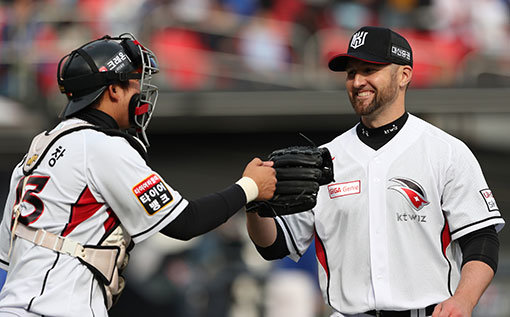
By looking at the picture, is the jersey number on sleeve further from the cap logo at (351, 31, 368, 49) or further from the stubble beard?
the cap logo at (351, 31, 368, 49)

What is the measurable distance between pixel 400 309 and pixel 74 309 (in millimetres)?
1411

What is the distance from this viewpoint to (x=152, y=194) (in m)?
3.24

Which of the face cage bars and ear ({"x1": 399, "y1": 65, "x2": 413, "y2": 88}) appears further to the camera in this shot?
ear ({"x1": 399, "y1": 65, "x2": 413, "y2": 88})

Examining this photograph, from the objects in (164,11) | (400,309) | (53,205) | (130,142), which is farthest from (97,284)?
(164,11)

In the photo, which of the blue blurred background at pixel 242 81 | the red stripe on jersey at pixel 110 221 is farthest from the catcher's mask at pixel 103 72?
the blue blurred background at pixel 242 81

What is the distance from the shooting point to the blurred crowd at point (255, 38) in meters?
10.1

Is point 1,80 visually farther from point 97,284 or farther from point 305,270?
point 97,284

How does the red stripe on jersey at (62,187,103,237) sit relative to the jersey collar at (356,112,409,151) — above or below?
below

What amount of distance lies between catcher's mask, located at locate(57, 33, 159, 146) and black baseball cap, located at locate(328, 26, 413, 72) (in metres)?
0.98

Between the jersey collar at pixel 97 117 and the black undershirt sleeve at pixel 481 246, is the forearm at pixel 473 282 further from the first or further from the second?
the jersey collar at pixel 97 117

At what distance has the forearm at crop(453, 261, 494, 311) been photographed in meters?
Result: 3.35

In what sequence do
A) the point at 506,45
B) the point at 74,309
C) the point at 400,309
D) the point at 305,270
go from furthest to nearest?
the point at 506,45, the point at 305,270, the point at 400,309, the point at 74,309

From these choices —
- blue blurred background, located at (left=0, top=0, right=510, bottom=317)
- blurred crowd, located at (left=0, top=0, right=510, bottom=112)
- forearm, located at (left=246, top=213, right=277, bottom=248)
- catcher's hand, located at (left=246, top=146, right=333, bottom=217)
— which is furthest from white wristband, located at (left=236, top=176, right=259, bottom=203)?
blurred crowd, located at (left=0, top=0, right=510, bottom=112)

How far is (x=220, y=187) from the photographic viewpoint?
36.3ft
